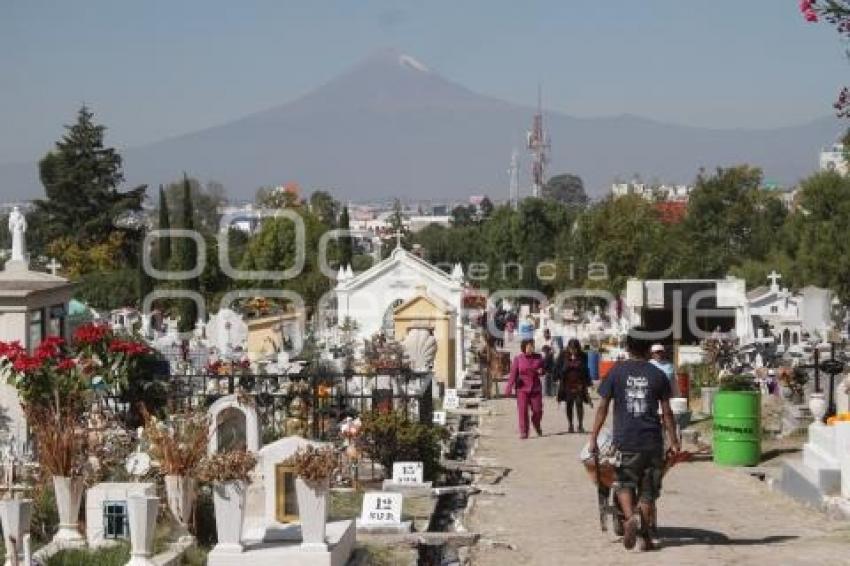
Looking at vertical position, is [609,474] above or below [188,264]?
below

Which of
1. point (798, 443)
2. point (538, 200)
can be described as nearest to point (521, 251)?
point (538, 200)

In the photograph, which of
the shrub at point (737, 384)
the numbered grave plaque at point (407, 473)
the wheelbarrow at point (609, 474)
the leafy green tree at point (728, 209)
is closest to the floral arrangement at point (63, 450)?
the wheelbarrow at point (609, 474)

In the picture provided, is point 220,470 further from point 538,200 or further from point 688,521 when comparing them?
point 538,200

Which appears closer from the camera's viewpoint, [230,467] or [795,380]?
[230,467]

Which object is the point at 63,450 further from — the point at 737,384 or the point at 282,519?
the point at 737,384

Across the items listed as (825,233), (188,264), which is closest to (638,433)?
(825,233)

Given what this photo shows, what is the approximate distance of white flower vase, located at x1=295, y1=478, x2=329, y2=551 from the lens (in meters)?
10.4

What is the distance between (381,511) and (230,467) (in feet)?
8.81

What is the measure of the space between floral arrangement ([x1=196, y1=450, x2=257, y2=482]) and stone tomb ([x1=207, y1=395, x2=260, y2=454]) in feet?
12.1

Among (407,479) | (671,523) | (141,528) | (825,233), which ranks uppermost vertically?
(825,233)

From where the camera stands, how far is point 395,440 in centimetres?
1557

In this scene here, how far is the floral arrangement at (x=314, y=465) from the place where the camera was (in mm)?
10406

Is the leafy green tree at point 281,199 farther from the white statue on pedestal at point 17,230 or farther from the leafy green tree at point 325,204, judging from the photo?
the white statue on pedestal at point 17,230

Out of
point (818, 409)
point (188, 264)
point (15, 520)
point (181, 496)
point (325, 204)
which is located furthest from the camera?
point (325, 204)
